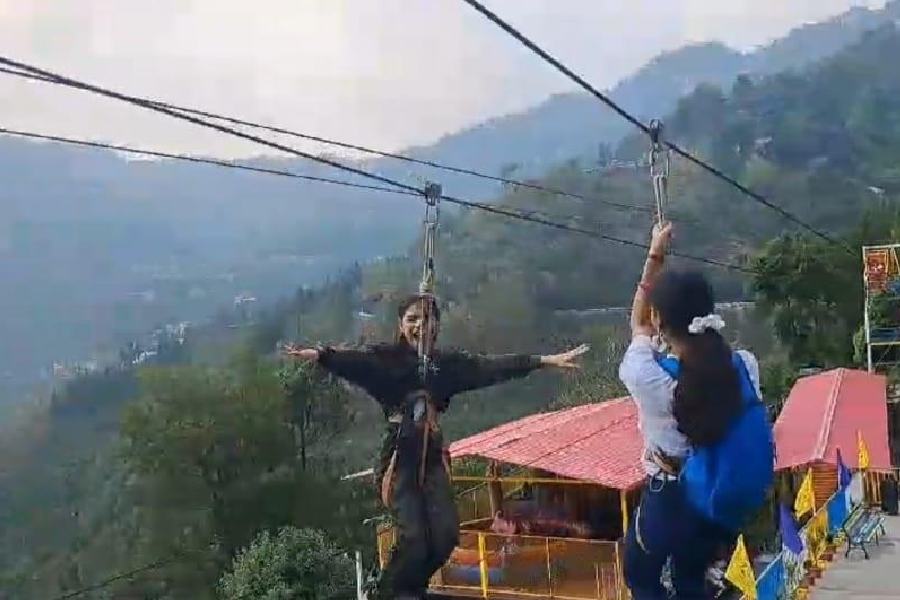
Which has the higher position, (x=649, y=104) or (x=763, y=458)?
(x=649, y=104)

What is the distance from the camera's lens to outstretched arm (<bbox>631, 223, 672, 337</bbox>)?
2.85 metres

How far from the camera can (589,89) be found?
3.31m

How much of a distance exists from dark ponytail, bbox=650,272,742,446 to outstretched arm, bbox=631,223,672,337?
5cm

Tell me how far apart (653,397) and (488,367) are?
940 mm

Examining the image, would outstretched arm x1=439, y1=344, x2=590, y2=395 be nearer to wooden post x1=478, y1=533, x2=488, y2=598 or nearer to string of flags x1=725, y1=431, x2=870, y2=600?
string of flags x1=725, y1=431, x2=870, y2=600

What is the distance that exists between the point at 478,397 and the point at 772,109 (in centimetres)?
2388

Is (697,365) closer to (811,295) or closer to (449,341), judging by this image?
(811,295)

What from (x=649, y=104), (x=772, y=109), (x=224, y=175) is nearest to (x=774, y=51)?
(x=649, y=104)

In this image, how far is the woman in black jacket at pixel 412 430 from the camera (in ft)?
11.2

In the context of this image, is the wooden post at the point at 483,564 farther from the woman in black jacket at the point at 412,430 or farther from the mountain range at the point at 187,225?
the mountain range at the point at 187,225

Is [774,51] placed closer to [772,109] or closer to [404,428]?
[772,109]

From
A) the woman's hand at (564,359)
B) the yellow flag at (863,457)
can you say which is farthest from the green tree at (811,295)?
the woman's hand at (564,359)

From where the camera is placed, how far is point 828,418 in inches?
326

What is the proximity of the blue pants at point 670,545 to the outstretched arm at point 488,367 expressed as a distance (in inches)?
32.8
